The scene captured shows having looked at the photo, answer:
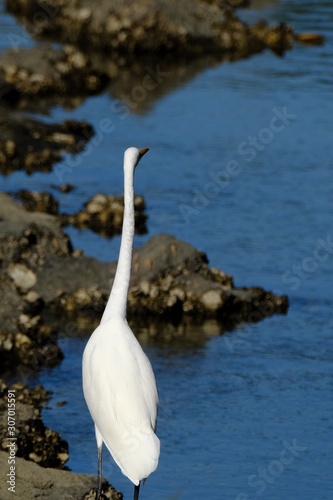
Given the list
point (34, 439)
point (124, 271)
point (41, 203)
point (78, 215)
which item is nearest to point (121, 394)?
point (124, 271)

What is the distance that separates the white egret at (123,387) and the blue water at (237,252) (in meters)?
0.93

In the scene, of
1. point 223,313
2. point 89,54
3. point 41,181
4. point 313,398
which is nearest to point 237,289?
point 223,313

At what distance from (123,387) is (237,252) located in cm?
592

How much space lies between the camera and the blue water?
8.84 metres

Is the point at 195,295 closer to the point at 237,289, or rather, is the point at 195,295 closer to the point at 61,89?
the point at 237,289

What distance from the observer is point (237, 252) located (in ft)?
43.6

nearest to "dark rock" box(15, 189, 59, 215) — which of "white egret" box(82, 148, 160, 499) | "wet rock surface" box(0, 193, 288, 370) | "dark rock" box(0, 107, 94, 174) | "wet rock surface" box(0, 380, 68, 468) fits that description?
"dark rock" box(0, 107, 94, 174)

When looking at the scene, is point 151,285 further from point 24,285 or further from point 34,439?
point 34,439

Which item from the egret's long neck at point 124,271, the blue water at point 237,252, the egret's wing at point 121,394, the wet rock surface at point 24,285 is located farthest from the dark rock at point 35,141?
the egret's wing at point 121,394

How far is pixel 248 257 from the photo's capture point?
43.1 ft

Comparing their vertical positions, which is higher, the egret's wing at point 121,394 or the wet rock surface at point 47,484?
the egret's wing at point 121,394

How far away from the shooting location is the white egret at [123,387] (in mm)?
7195

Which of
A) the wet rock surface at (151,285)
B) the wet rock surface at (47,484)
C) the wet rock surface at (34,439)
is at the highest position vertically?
the wet rock surface at (47,484)

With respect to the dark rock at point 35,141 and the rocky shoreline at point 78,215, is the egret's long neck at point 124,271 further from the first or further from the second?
the dark rock at point 35,141
